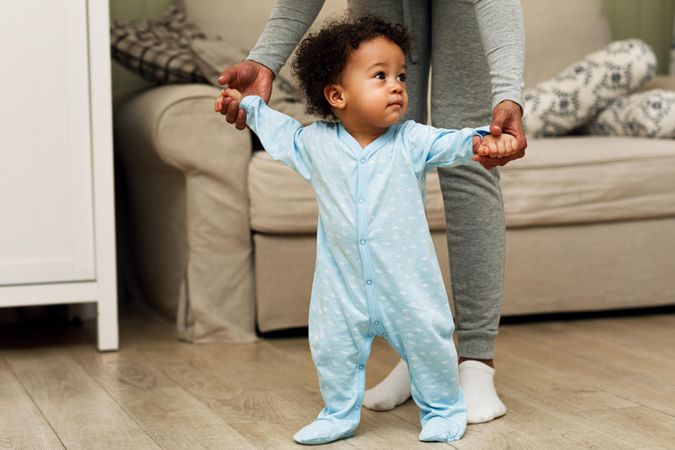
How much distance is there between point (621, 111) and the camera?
2.38 metres

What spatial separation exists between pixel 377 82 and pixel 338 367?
37cm

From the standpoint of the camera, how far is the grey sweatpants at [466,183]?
149 cm

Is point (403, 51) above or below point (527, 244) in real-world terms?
above

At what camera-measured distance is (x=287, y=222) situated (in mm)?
1978

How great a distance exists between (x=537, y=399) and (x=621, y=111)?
1.02 metres

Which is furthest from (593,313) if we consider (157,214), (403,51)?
(403,51)

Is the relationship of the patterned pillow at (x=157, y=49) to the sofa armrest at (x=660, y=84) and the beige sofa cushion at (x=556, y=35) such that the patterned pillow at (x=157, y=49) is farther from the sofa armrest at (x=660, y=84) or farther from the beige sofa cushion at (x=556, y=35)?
the sofa armrest at (x=660, y=84)

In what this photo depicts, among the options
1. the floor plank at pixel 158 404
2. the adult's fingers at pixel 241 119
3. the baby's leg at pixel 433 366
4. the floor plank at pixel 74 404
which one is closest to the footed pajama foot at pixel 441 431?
the baby's leg at pixel 433 366

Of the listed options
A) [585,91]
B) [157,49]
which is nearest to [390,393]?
[157,49]

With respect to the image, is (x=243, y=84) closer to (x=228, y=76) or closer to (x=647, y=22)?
(x=228, y=76)

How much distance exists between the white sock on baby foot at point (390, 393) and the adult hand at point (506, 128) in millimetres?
443

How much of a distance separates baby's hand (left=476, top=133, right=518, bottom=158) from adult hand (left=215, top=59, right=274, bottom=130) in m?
0.35

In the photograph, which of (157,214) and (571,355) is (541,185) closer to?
(571,355)

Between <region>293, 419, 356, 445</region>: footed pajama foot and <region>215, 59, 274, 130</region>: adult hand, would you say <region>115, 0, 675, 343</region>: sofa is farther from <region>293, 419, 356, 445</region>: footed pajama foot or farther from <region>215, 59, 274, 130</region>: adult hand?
<region>293, 419, 356, 445</region>: footed pajama foot
